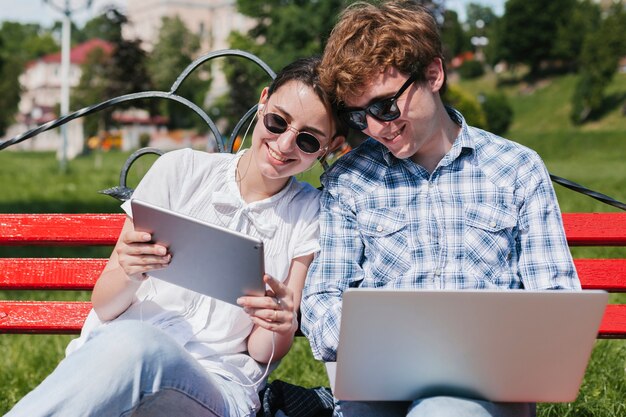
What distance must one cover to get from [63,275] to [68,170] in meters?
19.3

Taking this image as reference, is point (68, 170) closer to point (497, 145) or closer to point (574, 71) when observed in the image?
point (497, 145)

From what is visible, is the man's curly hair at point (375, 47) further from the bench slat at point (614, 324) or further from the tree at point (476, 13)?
the tree at point (476, 13)

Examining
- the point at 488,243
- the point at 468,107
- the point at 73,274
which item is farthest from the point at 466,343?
the point at 468,107

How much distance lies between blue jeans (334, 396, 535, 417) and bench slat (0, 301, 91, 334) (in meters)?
1.01

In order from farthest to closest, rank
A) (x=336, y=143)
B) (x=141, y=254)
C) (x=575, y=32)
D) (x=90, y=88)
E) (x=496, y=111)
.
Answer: (x=90, y=88)
(x=575, y=32)
(x=496, y=111)
(x=336, y=143)
(x=141, y=254)

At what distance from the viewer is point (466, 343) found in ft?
6.21

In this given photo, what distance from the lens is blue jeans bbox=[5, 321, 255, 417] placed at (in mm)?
1831

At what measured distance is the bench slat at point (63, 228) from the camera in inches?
110

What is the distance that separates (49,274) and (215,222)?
0.74 m

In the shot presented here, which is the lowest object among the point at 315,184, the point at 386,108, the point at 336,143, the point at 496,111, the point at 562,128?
the point at 562,128

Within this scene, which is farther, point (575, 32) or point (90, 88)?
point (90, 88)

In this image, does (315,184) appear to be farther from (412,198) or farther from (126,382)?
(126,382)

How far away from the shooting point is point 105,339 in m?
1.94

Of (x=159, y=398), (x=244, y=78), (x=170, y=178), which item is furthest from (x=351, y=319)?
(x=244, y=78)
